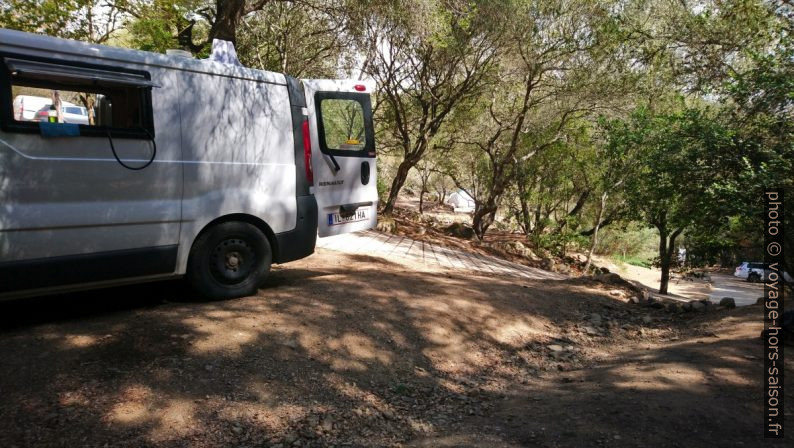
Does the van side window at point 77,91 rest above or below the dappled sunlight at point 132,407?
above

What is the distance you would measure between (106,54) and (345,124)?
2.74 metres

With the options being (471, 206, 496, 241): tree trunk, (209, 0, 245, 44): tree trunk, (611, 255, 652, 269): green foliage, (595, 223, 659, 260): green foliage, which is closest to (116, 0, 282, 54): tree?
(209, 0, 245, 44): tree trunk

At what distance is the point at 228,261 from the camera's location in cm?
504

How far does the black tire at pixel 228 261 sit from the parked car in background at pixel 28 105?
1.71 metres

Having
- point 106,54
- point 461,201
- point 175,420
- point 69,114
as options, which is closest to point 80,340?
point 175,420

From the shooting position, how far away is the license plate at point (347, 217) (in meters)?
5.88

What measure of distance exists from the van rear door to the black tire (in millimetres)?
887

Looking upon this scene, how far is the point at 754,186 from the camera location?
6.43m

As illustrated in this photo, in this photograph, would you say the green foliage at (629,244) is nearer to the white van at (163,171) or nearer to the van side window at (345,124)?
the van side window at (345,124)

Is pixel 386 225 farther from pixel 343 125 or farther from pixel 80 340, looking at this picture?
pixel 80 340

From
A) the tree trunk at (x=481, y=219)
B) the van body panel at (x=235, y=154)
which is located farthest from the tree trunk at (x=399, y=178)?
the van body panel at (x=235, y=154)

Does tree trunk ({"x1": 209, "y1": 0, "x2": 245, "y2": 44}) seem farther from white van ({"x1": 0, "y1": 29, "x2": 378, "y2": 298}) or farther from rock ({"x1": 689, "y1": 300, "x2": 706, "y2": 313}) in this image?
rock ({"x1": 689, "y1": 300, "x2": 706, "y2": 313})

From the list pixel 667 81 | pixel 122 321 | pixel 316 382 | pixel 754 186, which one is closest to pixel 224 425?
pixel 316 382

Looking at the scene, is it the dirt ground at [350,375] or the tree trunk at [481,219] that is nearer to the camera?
the dirt ground at [350,375]
